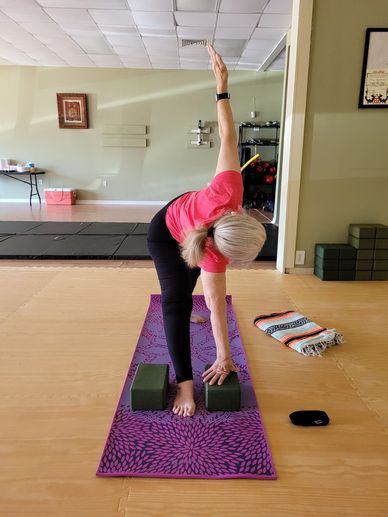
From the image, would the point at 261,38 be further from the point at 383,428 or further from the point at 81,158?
the point at 383,428

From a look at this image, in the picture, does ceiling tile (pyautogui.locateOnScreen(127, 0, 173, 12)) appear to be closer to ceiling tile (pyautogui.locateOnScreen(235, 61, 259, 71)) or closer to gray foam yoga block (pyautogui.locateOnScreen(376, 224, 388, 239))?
ceiling tile (pyautogui.locateOnScreen(235, 61, 259, 71))

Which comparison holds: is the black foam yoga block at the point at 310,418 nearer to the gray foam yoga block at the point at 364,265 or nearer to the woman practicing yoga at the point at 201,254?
the woman practicing yoga at the point at 201,254

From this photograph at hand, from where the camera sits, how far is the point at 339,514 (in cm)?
106

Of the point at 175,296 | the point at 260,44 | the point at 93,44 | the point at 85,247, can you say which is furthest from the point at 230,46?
the point at 175,296

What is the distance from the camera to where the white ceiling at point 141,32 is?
438 cm

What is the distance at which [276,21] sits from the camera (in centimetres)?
474

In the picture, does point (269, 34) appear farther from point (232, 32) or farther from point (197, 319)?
point (197, 319)

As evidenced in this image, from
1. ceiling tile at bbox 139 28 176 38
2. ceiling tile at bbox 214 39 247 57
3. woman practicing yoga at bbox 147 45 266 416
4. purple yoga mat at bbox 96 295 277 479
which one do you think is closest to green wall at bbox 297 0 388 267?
woman practicing yoga at bbox 147 45 266 416

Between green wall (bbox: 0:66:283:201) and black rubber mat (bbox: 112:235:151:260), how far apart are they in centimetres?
359

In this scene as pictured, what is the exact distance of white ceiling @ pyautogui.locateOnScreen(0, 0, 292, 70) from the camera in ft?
14.4

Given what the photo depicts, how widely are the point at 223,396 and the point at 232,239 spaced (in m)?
0.65

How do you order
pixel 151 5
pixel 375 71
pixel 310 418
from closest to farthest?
pixel 310 418, pixel 375 71, pixel 151 5

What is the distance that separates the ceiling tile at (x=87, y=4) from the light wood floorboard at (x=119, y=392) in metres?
3.46

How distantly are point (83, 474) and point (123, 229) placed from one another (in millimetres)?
4062
